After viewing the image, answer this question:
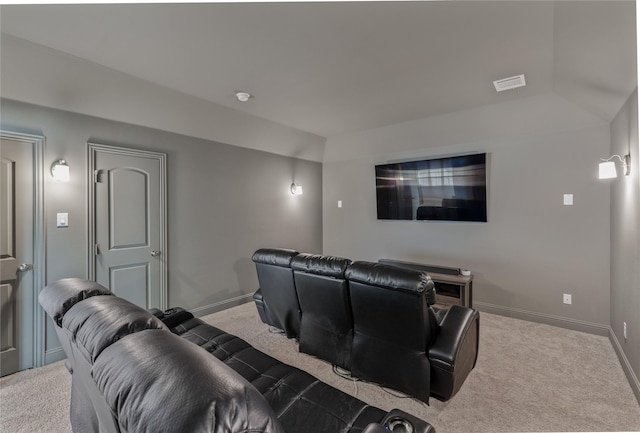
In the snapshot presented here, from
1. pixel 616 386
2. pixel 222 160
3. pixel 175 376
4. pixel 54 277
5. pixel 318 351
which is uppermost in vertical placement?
pixel 222 160

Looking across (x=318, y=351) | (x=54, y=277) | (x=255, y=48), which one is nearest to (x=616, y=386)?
(x=318, y=351)

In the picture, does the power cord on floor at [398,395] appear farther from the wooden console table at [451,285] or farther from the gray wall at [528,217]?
the gray wall at [528,217]

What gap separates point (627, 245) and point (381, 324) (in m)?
2.28

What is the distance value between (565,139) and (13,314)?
584 cm

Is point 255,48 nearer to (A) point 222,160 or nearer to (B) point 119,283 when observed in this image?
(A) point 222,160

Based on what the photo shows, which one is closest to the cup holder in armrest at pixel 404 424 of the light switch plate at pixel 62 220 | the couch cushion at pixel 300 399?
the couch cushion at pixel 300 399

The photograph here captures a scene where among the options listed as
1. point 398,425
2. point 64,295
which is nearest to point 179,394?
point 398,425

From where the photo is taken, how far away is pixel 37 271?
254cm

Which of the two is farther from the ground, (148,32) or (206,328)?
(148,32)

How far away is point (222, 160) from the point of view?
13.1ft

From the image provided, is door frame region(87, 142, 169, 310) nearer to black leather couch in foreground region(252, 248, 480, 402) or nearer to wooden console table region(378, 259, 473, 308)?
black leather couch in foreground region(252, 248, 480, 402)

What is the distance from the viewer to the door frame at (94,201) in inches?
112

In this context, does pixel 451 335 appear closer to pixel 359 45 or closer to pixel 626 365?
pixel 626 365

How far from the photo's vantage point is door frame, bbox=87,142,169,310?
2.85 meters
